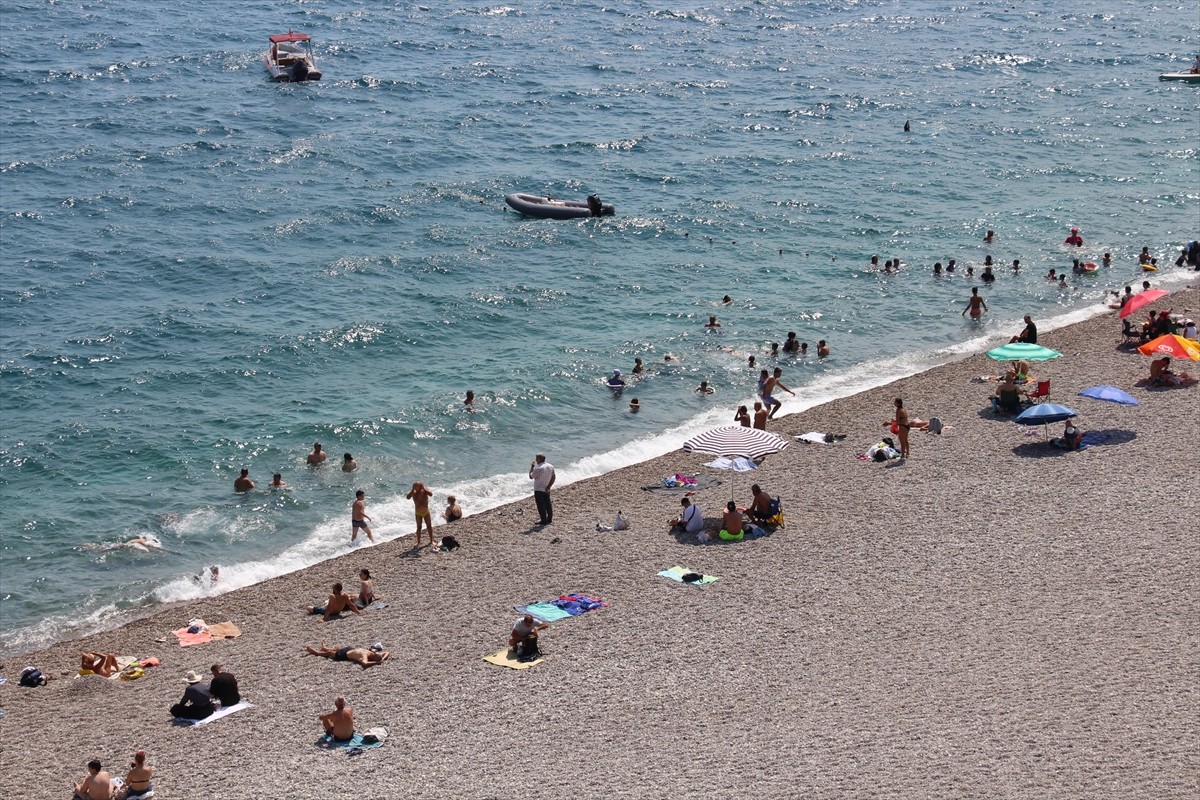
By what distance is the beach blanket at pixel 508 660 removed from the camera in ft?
62.3

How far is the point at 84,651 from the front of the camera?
2178 cm

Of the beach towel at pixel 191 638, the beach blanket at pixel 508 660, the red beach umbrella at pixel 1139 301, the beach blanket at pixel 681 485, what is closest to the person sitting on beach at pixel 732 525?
the beach blanket at pixel 681 485

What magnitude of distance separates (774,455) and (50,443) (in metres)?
16.2

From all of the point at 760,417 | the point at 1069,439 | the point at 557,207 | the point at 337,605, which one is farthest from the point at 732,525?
the point at 557,207

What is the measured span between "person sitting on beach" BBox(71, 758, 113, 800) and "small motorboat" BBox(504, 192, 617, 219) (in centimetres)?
3209

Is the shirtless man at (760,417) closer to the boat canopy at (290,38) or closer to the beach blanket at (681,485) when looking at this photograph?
the beach blanket at (681,485)

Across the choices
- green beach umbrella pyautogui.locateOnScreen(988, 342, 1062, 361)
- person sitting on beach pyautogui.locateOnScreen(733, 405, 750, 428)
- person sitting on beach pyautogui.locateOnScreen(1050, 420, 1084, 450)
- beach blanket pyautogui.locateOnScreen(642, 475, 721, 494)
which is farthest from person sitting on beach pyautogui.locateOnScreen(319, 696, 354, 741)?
green beach umbrella pyautogui.locateOnScreen(988, 342, 1062, 361)

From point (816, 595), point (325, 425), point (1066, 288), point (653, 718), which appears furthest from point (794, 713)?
point (1066, 288)

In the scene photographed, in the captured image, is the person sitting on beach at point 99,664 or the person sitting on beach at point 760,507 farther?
the person sitting on beach at point 760,507

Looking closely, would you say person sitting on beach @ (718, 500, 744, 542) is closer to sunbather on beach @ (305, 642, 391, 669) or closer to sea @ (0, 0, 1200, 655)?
sea @ (0, 0, 1200, 655)

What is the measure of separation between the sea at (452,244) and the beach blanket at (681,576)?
396 centimetres

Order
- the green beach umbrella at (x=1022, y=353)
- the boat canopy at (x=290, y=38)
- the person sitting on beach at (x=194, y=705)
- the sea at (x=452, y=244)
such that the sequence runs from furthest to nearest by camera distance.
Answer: the boat canopy at (x=290, y=38) → the sea at (x=452, y=244) → the green beach umbrella at (x=1022, y=353) → the person sitting on beach at (x=194, y=705)

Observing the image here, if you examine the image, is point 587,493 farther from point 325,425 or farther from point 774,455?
point 325,425

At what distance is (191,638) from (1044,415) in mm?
16296
